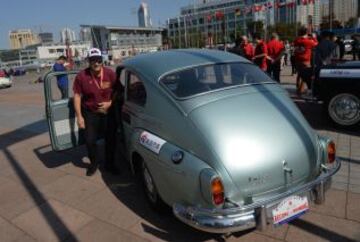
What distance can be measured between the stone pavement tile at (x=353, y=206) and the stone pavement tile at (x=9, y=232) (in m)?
3.40

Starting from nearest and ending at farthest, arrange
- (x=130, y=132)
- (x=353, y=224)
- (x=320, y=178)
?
(x=320, y=178)
(x=353, y=224)
(x=130, y=132)

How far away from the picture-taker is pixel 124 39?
122 metres

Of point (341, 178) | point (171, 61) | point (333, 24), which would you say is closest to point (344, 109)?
point (341, 178)

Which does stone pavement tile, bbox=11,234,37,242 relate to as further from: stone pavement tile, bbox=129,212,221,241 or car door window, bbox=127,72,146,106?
car door window, bbox=127,72,146,106

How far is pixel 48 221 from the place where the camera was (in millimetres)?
4203

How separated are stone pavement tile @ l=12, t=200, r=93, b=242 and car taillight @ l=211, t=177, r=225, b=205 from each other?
5.69 feet

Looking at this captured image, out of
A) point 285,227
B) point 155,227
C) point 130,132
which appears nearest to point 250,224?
point 285,227

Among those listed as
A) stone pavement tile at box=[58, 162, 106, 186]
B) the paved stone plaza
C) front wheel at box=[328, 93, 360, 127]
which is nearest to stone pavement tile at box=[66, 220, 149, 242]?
the paved stone plaza

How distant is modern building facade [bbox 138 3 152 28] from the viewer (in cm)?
15393

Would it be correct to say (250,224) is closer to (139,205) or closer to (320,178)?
(320,178)

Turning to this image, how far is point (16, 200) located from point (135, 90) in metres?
2.20

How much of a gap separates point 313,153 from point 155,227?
1727 mm

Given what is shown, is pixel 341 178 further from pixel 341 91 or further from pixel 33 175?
pixel 33 175

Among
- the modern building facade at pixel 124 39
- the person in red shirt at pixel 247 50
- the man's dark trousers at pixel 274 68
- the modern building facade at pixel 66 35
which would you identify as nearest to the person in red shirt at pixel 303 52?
the man's dark trousers at pixel 274 68
